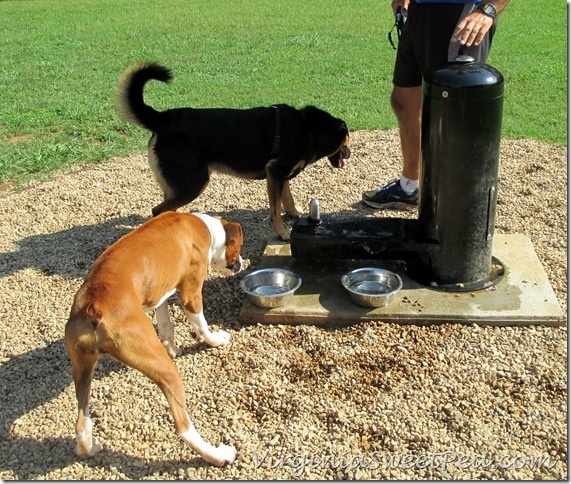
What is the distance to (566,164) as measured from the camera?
22.6ft

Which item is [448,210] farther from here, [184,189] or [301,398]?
[184,189]

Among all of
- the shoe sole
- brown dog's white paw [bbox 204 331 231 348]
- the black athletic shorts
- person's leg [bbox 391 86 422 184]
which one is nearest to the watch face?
the black athletic shorts

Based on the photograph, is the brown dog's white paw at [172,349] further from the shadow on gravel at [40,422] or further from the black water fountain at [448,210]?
the black water fountain at [448,210]

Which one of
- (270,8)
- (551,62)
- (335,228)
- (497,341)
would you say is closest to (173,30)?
(270,8)

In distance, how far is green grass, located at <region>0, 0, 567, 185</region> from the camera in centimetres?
834

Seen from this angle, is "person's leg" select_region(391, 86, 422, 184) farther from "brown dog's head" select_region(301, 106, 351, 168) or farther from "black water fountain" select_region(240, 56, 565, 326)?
"black water fountain" select_region(240, 56, 565, 326)

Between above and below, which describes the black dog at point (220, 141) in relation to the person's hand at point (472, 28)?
below

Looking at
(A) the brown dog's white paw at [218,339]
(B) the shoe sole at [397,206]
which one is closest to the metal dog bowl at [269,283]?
(A) the brown dog's white paw at [218,339]

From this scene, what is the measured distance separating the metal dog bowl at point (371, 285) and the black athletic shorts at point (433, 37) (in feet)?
5.10

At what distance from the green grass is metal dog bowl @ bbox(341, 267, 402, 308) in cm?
396

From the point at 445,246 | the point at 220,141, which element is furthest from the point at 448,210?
the point at 220,141

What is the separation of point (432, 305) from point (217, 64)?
27.8 feet

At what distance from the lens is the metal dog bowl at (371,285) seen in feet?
14.3

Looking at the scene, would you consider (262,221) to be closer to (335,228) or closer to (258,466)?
(335,228)
